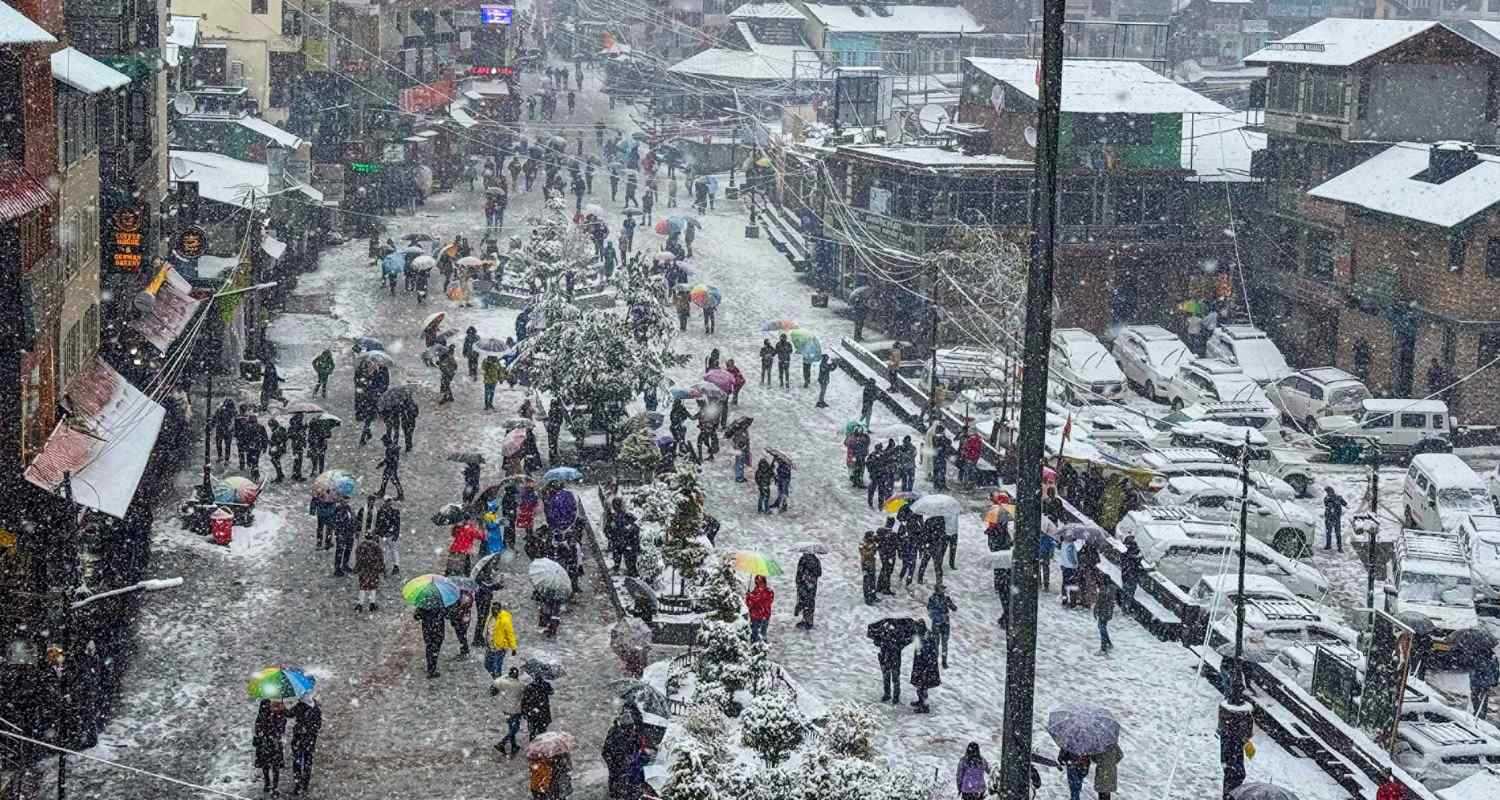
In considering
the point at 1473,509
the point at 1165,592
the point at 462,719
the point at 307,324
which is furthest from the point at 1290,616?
the point at 307,324

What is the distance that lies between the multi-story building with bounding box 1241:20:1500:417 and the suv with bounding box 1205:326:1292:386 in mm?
2148

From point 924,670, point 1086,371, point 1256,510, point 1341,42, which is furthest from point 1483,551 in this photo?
point 1341,42

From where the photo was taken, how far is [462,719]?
2334cm

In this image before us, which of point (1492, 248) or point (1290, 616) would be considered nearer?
point (1290, 616)

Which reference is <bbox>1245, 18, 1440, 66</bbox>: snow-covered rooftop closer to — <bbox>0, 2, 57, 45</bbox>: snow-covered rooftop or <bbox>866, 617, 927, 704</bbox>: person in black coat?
<bbox>866, 617, 927, 704</bbox>: person in black coat

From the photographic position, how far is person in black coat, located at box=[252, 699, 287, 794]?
2070 centimetres

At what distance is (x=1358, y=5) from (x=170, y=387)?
8124cm

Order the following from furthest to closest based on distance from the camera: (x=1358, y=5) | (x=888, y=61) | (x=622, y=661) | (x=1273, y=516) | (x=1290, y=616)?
(x=1358, y=5) < (x=888, y=61) < (x=1273, y=516) < (x=1290, y=616) < (x=622, y=661)

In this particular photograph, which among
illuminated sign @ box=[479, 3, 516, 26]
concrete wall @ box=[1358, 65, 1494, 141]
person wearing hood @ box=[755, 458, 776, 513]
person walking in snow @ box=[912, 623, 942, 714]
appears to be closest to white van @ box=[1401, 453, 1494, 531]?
person wearing hood @ box=[755, 458, 776, 513]

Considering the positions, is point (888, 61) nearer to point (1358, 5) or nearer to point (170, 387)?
point (1358, 5)

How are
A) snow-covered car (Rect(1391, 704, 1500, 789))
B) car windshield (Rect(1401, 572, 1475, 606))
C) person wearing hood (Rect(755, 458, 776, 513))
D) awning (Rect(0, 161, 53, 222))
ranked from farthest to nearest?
person wearing hood (Rect(755, 458, 776, 513))
car windshield (Rect(1401, 572, 1475, 606))
snow-covered car (Rect(1391, 704, 1500, 789))
awning (Rect(0, 161, 53, 222))

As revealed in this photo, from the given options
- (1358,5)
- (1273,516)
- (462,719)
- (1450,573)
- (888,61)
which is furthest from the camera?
(1358,5)

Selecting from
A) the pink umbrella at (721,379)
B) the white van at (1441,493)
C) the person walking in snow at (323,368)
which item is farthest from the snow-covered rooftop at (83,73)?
the white van at (1441,493)

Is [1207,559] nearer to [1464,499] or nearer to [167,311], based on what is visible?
[1464,499]
